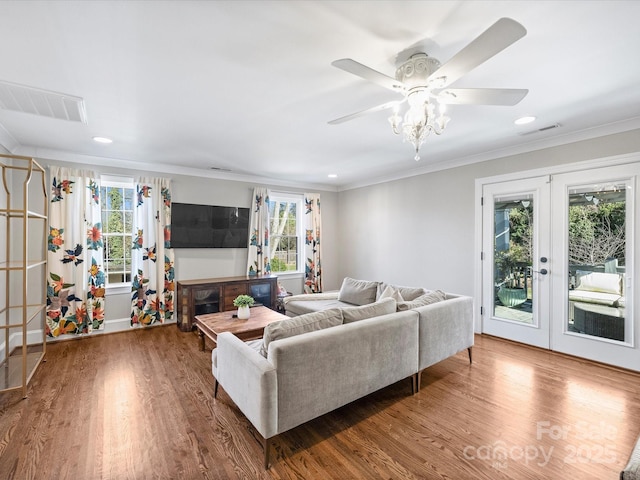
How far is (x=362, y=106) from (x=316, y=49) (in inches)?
33.9

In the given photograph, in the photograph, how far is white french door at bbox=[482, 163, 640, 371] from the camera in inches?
118

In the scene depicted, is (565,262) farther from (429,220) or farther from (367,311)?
(367,311)

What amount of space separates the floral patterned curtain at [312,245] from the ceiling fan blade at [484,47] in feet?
14.3

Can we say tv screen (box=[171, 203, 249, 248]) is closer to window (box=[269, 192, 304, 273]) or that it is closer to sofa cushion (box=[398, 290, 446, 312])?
window (box=[269, 192, 304, 273])

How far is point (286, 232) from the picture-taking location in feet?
19.3

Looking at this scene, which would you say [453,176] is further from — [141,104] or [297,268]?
[141,104]

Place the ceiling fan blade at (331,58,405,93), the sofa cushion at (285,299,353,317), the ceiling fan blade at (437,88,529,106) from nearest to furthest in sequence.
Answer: the ceiling fan blade at (331,58,405,93)
the ceiling fan blade at (437,88,529,106)
the sofa cushion at (285,299,353,317)

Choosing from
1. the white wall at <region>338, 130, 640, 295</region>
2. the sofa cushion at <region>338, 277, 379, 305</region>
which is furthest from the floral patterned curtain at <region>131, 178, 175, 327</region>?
the white wall at <region>338, 130, 640, 295</region>

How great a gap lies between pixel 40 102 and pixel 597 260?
536cm

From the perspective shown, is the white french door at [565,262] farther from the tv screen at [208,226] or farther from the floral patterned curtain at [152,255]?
A: the floral patterned curtain at [152,255]

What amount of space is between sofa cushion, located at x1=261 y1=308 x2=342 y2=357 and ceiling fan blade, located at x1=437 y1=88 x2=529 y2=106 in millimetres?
1623

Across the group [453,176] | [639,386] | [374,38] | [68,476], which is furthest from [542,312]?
[68,476]

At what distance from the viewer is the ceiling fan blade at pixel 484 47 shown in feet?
3.93

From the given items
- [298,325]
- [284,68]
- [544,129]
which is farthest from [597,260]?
[284,68]
